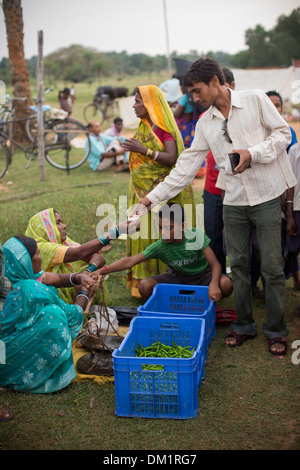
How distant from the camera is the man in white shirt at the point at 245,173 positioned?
114 inches

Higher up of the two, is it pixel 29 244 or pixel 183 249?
pixel 29 244

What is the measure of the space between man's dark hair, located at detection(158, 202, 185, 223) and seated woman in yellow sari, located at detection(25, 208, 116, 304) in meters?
0.54

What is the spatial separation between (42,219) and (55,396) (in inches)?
51.4

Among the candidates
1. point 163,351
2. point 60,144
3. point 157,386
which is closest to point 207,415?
point 157,386

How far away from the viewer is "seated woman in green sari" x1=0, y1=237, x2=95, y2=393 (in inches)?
110

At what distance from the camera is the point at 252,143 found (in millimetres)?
2965

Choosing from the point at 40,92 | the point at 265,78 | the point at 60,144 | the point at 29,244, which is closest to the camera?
the point at 29,244

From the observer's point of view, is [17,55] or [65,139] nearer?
[65,139]

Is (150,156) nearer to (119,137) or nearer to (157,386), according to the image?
(157,386)

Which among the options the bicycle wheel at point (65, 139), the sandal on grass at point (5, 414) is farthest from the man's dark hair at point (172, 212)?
the bicycle wheel at point (65, 139)

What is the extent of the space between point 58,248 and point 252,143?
1502mm

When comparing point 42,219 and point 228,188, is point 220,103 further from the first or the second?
point 42,219

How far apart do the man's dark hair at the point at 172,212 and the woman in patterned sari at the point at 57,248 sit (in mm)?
570

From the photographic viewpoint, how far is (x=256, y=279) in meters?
4.14
